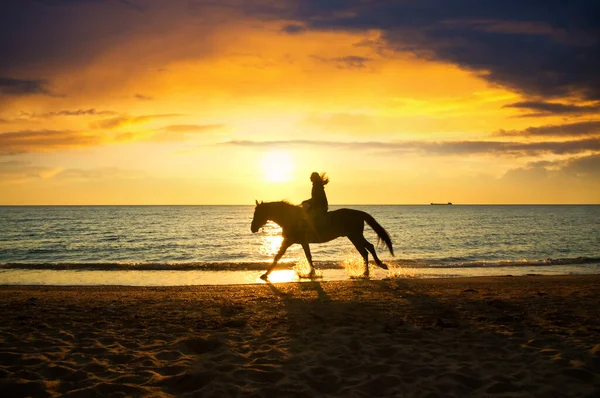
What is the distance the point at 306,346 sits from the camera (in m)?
6.71

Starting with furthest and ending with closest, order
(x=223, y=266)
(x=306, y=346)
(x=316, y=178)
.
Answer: (x=223, y=266) < (x=316, y=178) < (x=306, y=346)

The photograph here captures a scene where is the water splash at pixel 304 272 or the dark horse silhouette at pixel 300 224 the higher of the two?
the dark horse silhouette at pixel 300 224

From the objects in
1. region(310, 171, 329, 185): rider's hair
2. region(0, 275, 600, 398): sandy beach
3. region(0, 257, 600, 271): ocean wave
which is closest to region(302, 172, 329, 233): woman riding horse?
region(310, 171, 329, 185): rider's hair

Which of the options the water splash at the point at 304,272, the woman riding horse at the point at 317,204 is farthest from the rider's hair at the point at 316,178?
the water splash at the point at 304,272

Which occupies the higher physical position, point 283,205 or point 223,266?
point 283,205

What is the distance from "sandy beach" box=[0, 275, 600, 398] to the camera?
5246mm

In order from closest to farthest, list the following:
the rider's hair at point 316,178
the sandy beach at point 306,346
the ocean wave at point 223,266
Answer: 1. the sandy beach at point 306,346
2. the rider's hair at point 316,178
3. the ocean wave at point 223,266

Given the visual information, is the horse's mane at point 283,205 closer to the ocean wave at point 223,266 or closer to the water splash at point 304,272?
the water splash at point 304,272

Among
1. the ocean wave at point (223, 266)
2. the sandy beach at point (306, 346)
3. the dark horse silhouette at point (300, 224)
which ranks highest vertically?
the dark horse silhouette at point (300, 224)

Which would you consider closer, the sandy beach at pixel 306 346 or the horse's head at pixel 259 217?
the sandy beach at pixel 306 346

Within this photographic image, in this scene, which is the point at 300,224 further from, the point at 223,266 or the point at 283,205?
the point at 223,266

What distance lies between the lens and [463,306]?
31.2 feet

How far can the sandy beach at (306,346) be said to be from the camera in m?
5.25

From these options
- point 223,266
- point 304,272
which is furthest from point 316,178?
point 223,266
